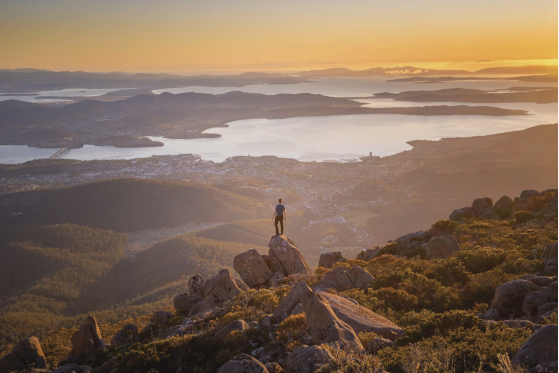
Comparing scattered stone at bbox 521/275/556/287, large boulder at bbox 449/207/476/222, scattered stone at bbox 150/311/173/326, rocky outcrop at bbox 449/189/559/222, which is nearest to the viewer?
scattered stone at bbox 521/275/556/287

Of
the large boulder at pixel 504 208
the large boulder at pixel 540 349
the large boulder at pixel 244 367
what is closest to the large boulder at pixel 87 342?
Answer: the large boulder at pixel 244 367

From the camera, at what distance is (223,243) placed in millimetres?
71625

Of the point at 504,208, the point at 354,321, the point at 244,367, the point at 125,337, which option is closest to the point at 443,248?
the point at 504,208

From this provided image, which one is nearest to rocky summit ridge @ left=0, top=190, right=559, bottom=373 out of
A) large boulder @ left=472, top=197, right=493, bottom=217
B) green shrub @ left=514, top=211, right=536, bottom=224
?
green shrub @ left=514, top=211, right=536, bottom=224

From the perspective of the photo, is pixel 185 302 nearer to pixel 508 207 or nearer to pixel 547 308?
pixel 547 308

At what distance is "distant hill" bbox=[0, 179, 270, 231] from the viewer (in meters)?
88.1

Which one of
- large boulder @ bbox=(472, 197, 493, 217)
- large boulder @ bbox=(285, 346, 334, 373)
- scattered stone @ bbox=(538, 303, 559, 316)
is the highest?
large boulder @ bbox=(285, 346, 334, 373)

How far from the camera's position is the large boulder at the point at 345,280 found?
19.5m

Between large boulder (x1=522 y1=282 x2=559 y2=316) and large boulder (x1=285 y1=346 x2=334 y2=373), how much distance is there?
362 inches

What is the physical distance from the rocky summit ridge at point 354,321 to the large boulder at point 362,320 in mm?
44

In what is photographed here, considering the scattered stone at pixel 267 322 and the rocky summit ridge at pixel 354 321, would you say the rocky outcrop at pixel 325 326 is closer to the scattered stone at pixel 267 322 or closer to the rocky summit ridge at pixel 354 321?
the rocky summit ridge at pixel 354 321

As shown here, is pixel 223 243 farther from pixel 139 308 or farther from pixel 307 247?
pixel 139 308

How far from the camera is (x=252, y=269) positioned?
21.8m

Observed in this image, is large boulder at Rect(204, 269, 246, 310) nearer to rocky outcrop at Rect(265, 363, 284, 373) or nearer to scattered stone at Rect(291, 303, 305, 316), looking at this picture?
scattered stone at Rect(291, 303, 305, 316)
